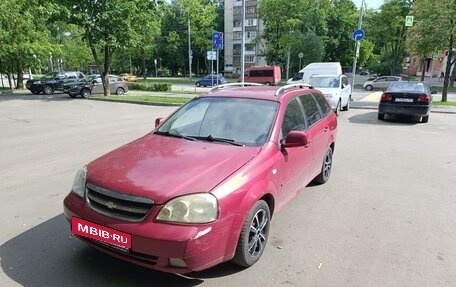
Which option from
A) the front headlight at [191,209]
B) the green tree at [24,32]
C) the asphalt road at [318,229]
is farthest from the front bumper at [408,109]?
the green tree at [24,32]

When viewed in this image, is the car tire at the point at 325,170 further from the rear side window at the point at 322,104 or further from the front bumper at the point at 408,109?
the front bumper at the point at 408,109

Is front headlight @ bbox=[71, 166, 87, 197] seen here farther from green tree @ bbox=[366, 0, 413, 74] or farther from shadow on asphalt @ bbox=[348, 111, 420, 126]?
green tree @ bbox=[366, 0, 413, 74]

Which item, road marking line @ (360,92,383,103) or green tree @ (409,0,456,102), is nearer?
green tree @ (409,0,456,102)

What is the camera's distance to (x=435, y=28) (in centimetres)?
1809

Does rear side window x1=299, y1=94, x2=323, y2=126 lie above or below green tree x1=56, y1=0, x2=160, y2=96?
below

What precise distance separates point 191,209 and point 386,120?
1268 centimetres

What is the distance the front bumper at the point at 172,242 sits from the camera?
2713mm

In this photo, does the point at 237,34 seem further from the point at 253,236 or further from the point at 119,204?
the point at 119,204

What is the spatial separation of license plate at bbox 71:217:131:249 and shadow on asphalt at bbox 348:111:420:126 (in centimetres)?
1164

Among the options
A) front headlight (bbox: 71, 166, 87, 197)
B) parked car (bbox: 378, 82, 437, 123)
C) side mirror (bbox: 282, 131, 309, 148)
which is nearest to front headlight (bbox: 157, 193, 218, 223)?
front headlight (bbox: 71, 166, 87, 197)

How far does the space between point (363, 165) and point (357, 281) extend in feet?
14.1

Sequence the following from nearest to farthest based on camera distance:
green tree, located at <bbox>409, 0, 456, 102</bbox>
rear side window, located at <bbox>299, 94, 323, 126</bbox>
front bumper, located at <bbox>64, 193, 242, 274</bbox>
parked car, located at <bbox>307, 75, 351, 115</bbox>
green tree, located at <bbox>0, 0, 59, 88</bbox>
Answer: front bumper, located at <bbox>64, 193, 242, 274</bbox> → rear side window, located at <bbox>299, 94, 323, 126</bbox> → parked car, located at <bbox>307, 75, 351, 115</bbox> → green tree, located at <bbox>409, 0, 456, 102</bbox> → green tree, located at <bbox>0, 0, 59, 88</bbox>

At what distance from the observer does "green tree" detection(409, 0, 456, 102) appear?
17578mm

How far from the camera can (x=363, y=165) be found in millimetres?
7203
